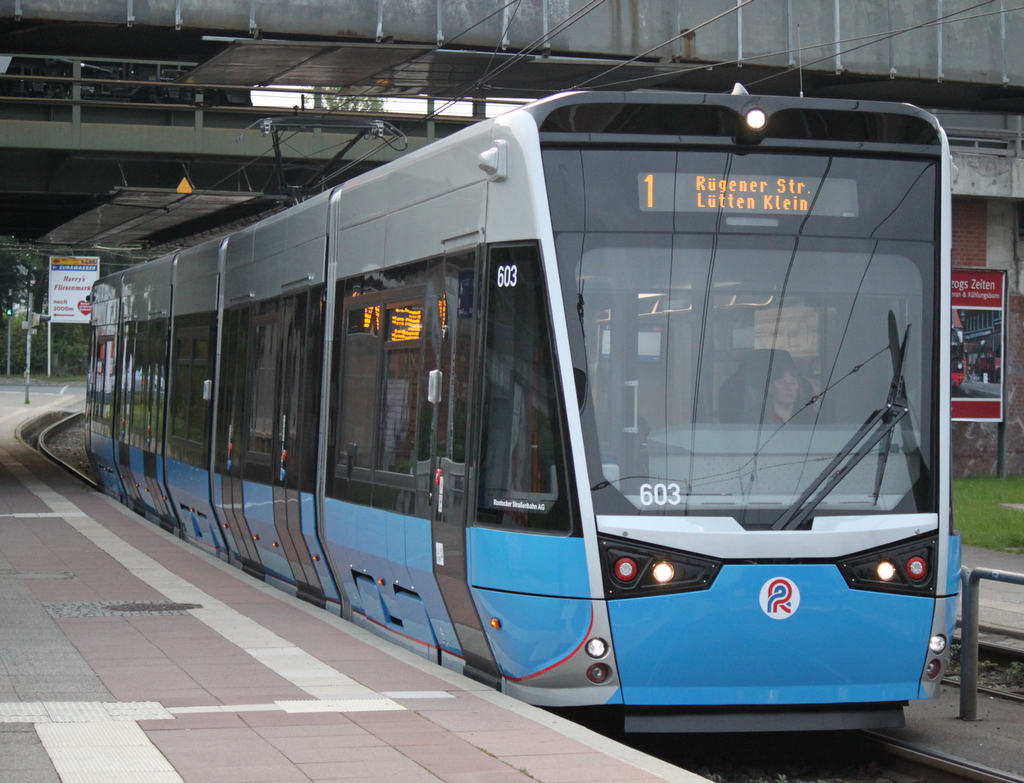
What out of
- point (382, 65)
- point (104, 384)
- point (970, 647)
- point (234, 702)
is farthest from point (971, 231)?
point (234, 702)

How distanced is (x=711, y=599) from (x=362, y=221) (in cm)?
427

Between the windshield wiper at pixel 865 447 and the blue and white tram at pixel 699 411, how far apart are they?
0.01 metres

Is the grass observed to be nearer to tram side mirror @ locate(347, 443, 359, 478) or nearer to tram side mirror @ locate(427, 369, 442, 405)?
tram side mirror @ locate(347, 443, 359, 478)

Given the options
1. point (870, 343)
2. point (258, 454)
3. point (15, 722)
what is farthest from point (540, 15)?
point (15, 722)

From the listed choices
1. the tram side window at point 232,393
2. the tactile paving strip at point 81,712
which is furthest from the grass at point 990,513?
the tactile paving strip at point 81,712

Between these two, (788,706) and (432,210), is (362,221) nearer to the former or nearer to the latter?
(432,210)

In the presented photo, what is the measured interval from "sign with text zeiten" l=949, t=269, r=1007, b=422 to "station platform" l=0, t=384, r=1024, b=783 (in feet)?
33.3

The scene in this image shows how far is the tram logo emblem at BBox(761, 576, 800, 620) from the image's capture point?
655 cm

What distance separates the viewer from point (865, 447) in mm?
6793

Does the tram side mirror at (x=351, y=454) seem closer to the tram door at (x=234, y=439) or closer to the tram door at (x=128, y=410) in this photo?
the tram door at (x=234, y=439)

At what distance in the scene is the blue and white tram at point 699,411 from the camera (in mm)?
6555

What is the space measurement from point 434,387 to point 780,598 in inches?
91.5

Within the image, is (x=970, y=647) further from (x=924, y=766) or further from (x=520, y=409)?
(x=520, y=409)

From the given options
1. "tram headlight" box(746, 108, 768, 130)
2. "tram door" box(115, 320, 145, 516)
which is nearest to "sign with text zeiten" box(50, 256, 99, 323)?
"tram door" box(115, 320, 145, 516)
